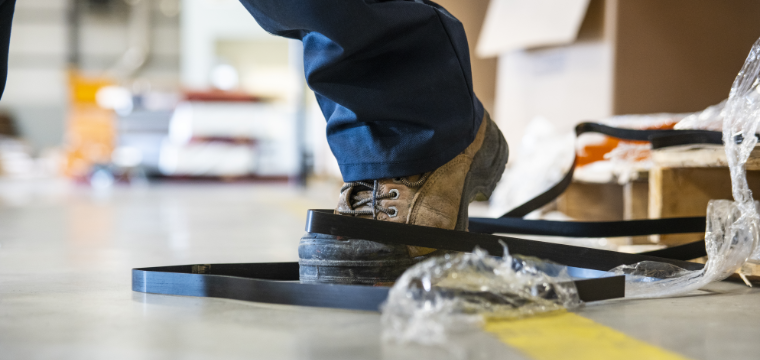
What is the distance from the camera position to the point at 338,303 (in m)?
0.81

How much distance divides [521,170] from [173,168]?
6.98 metres

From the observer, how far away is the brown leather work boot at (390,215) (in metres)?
0.93

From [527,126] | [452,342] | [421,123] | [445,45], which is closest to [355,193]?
[421,123]

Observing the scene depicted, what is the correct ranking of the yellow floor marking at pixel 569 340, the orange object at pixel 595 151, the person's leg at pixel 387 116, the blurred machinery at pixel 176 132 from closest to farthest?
the yellow floor marking at pixel 569 340 → the person's leg at pixel 387 116 → the orange object at pixel 595 151 → the blurred machinery at pixel 176 132

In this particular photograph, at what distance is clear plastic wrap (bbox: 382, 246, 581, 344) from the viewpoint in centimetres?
67

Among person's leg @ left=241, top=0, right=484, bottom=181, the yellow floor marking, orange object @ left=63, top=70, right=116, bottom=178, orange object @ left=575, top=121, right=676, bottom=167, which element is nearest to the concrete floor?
the yellow floor marking

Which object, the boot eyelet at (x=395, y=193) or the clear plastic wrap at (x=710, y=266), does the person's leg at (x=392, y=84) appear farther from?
the clear plastic wrap at (x=710, y=266)

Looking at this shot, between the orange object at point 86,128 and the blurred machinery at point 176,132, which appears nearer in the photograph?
the blurred machinery at point 176,132

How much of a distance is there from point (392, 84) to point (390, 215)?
217mm

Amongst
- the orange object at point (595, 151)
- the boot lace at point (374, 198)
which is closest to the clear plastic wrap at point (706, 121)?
the orange object at point (595, 151)

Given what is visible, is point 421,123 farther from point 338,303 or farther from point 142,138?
point 142,138

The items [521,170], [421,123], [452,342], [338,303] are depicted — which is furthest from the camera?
[521,170]

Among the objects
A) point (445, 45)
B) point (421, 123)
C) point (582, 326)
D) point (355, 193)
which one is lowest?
point (582, 326)

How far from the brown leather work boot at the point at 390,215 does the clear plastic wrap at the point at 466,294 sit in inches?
5.8
